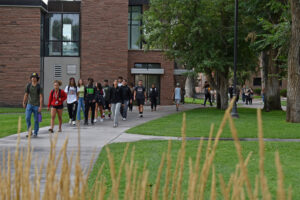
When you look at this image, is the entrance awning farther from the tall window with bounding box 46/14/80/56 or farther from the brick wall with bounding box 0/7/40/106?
the brick wall with bounding box 0/7/40/106

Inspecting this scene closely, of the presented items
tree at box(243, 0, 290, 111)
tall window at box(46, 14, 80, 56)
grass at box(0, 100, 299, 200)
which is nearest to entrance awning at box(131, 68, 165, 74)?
tall window at box(46, 14, 80, 56)

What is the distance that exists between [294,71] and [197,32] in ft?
28.0

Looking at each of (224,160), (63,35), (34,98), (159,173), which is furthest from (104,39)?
(159,173)

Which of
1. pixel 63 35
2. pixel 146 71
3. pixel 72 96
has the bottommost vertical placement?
pixel 72 96

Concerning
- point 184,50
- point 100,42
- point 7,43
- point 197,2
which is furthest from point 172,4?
point 7,43

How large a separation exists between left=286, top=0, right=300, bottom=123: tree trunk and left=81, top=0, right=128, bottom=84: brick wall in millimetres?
20190

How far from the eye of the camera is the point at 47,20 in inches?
1462

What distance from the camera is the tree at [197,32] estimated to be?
2578cm

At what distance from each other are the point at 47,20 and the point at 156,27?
1328cm

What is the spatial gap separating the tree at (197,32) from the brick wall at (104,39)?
976 cm

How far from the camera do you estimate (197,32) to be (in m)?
26.8

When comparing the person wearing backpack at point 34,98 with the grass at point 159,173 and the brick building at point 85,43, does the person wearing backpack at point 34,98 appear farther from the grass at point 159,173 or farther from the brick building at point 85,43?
the brick building at point 85,43

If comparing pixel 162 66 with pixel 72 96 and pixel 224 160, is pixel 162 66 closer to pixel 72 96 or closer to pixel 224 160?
pixel 72 96

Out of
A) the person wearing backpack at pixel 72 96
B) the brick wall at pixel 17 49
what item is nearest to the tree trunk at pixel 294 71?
the person wearing backpack at pixel 72 96
